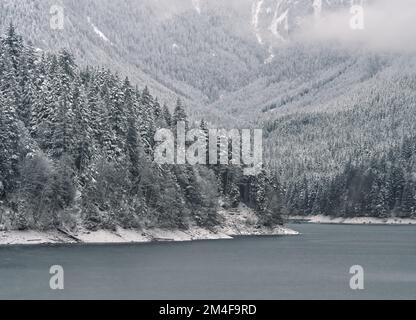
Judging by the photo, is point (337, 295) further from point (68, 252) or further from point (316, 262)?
point (68, 252)

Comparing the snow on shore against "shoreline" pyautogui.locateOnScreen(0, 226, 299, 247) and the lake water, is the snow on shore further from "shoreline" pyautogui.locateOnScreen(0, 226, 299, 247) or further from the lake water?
the lake water

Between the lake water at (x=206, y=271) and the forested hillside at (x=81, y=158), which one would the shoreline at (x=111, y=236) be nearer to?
the forested hillside at (x=81, y=158)

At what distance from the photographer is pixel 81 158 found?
112 m

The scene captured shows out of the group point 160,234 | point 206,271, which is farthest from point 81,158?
point 206,271

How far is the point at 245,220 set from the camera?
146 m

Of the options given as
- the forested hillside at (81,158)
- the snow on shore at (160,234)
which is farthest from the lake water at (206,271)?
the forested hillside at (81,158)

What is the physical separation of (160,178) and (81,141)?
51.7 ft

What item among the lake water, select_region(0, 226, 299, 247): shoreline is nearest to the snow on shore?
select_region(0, 226, 299, 247): shoreline

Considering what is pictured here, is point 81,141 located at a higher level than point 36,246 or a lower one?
higher

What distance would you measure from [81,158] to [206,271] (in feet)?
123

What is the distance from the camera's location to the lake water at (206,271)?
215 ft

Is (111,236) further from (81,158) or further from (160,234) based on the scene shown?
(81,158)
